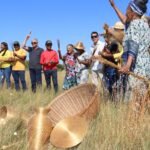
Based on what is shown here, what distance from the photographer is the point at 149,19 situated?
24.6 feet

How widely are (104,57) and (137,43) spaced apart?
2543 millimetres

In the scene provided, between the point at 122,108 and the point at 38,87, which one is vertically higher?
the point at 122,108

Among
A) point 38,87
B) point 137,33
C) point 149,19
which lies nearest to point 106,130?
point 137,33

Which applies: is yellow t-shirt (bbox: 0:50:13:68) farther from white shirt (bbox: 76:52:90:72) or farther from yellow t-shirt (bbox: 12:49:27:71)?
white shirt (bbox: 76:52:90:72)

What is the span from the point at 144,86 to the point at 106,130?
818 mm

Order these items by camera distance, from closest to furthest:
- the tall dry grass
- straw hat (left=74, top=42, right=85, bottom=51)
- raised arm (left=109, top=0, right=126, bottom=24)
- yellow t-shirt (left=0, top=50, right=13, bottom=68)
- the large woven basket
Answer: the tall dry grass, raised arm (left=109, top=0, right=126, bottom=24), the large woven basket, straw hat (left=74, top=42, right=85, bottom=51), yellow t-shirt (left=0, top=50, right=13, bottom=68)

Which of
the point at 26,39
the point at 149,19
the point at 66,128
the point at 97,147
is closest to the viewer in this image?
the point at 97,147

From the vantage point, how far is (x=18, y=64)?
540 inches

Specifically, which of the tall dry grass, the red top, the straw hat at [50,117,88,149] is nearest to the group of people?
the red top

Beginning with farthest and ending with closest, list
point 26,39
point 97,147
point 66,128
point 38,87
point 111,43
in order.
Result: point 26,39, point 38,87, point 111,43, point 66,128, point 97,147

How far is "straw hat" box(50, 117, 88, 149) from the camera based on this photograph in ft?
19.4

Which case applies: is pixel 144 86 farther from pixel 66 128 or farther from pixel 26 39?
pixel 26 39

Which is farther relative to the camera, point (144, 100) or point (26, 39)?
point (26, 39)

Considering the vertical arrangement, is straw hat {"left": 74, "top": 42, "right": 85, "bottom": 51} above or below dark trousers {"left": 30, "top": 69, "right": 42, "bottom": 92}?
above
